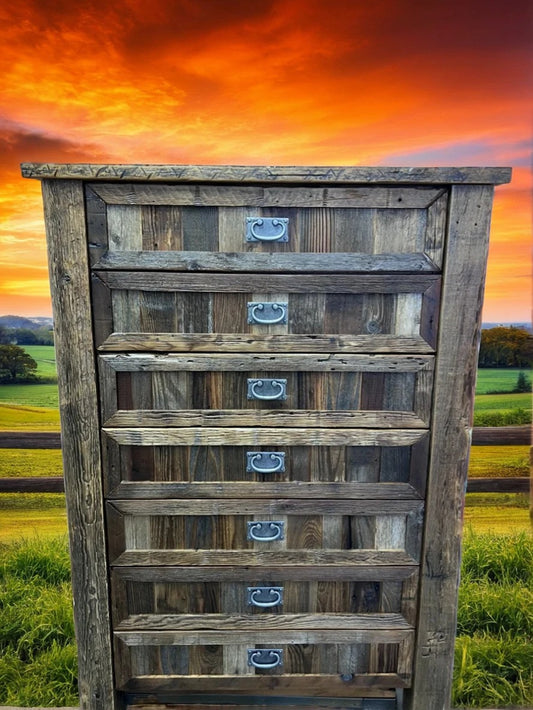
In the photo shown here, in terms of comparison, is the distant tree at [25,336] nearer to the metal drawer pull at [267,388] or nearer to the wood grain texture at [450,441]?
the metal drawer pull at [267,388]

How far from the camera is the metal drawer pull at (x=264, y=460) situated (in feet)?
4.86

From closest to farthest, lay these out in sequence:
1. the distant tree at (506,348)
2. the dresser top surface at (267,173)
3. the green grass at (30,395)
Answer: the dresser top surface at (267,173), the distant tree at (506,348), the green grass at (30,395)

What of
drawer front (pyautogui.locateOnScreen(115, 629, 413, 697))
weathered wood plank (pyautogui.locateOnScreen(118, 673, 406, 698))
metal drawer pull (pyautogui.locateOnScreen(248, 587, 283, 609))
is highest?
metal drawer pull (pyautogui.locateOnScreen(248, 587, 283, 609))

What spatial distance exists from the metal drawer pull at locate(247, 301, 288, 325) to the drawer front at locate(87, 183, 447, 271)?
107mm

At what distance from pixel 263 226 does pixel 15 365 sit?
Result: 1.77 metres

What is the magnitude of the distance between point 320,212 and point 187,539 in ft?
3.59

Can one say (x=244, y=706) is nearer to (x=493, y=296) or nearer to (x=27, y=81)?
(x=493, y=296)

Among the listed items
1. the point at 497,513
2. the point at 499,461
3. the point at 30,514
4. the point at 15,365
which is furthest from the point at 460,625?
the point at 15,365

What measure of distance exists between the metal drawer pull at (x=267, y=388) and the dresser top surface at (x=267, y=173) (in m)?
0.57

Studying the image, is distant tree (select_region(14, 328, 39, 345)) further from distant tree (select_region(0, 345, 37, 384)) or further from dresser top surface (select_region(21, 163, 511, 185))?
dresser top surface (select_region(21, 163, 511, 185))

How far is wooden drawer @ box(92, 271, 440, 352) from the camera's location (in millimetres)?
1384

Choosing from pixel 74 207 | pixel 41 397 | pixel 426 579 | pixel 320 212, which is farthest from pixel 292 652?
pixel 41 397

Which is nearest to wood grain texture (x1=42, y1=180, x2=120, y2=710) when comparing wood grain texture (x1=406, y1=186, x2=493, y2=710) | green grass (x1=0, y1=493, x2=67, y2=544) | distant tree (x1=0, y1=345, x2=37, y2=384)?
Result: wood grain texture (x1=406, y1=186, x2=493, y2=710)

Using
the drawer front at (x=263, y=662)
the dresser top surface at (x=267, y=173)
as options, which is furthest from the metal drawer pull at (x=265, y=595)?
the dresser top surface at (x=267, y=173)
